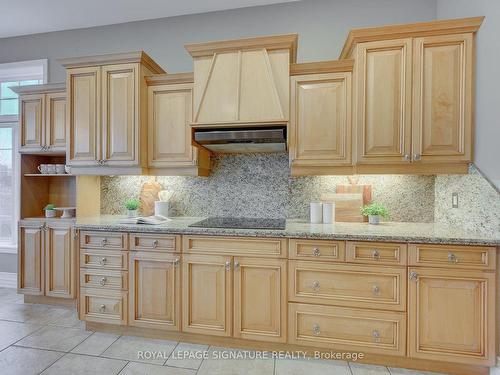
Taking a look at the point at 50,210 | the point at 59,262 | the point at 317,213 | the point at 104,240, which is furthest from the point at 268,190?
the point at 50,210

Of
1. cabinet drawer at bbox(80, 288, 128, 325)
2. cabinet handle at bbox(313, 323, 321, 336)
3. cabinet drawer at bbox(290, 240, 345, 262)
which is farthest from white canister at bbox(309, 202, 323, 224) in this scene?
cabinet drawer at bbox(80, 288, 128, 325)

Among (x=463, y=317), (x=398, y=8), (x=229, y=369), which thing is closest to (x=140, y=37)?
(x=398, y=8)

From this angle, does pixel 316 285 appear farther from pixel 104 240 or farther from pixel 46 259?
pixel 46 259

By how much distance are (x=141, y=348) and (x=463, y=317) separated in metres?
2.35

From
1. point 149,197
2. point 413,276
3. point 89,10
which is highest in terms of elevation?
point 89,10

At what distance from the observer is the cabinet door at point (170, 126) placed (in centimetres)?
250

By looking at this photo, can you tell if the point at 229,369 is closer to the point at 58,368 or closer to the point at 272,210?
the point at 58,368

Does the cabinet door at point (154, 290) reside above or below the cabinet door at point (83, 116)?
below

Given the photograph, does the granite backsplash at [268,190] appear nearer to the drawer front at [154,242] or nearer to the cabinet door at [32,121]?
the drawer front at [154,242]

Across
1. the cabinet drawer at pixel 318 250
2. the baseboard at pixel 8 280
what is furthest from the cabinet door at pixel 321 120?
the baseboard at pixel 8 280

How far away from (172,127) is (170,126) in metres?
0.02

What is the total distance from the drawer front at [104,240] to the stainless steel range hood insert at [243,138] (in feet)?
3.45

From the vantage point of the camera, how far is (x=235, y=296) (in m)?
2.08

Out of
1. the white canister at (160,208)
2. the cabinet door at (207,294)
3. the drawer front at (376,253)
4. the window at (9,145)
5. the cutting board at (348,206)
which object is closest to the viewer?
the drawer front at (376,253)
